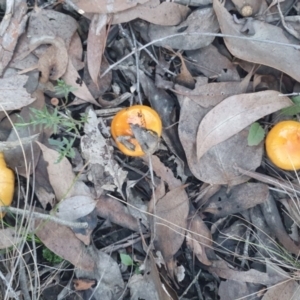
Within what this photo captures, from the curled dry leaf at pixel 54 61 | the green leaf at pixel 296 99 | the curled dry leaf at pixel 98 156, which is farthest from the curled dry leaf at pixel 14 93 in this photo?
the green leaf at pixel 296 99

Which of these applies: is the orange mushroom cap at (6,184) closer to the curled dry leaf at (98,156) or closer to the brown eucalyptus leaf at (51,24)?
the curled dry leaf at (98,156)

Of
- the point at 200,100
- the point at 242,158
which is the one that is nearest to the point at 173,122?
the point at 200,100

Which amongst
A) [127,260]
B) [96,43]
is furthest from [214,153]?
[96,43]

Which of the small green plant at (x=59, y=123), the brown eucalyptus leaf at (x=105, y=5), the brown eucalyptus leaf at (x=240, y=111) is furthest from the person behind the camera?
the brown eucalyptus leaf at (x=240, y=111)

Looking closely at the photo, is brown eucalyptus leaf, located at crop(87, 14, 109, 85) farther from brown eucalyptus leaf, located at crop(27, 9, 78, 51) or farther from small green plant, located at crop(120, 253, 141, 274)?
small green plant, located at crop(120, 253, 141, 274)

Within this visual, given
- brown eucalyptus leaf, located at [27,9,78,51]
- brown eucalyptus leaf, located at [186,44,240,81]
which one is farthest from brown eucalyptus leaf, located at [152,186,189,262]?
brown eucalyptus leaf, located at [27,9,78,51]

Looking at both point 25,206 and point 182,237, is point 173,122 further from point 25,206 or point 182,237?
point 25,206
